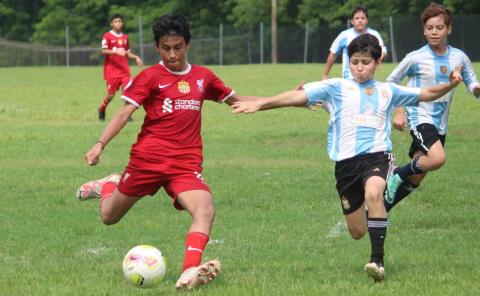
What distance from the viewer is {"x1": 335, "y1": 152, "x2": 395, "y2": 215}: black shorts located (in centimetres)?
692

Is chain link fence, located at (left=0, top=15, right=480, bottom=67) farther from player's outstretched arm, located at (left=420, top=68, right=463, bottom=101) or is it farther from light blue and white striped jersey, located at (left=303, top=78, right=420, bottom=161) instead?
light blue and white striped jersey, located at (left=303, top=78, right=420, bottom=161)

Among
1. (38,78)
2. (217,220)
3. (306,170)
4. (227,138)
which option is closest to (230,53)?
(38,78)

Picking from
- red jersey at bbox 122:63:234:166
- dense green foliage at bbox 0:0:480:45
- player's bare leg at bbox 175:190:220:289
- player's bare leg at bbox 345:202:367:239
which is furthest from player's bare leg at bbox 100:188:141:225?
dense green foliage at bbox 0:0:480:45

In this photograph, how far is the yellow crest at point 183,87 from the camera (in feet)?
22.5

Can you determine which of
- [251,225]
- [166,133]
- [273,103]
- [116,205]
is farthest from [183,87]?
[251,225]

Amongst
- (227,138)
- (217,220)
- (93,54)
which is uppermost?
(217,220)

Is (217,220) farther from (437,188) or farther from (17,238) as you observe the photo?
(437,188)

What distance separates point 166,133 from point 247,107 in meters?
0.56

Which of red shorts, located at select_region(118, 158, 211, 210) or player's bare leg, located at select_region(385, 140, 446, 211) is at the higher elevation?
red shorts, located at select_region(118, 158, 211, 210)

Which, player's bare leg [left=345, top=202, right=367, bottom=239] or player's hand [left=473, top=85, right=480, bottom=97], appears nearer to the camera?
player's bare leg [left=345, top=202, right=367, bottom=239]

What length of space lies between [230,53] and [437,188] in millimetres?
46394

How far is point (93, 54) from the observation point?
58.7m

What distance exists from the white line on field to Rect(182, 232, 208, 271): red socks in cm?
205

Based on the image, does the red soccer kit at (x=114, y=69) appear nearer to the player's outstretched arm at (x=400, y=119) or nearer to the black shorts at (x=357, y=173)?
the player's outstretched arm at (x=400, y=119)
